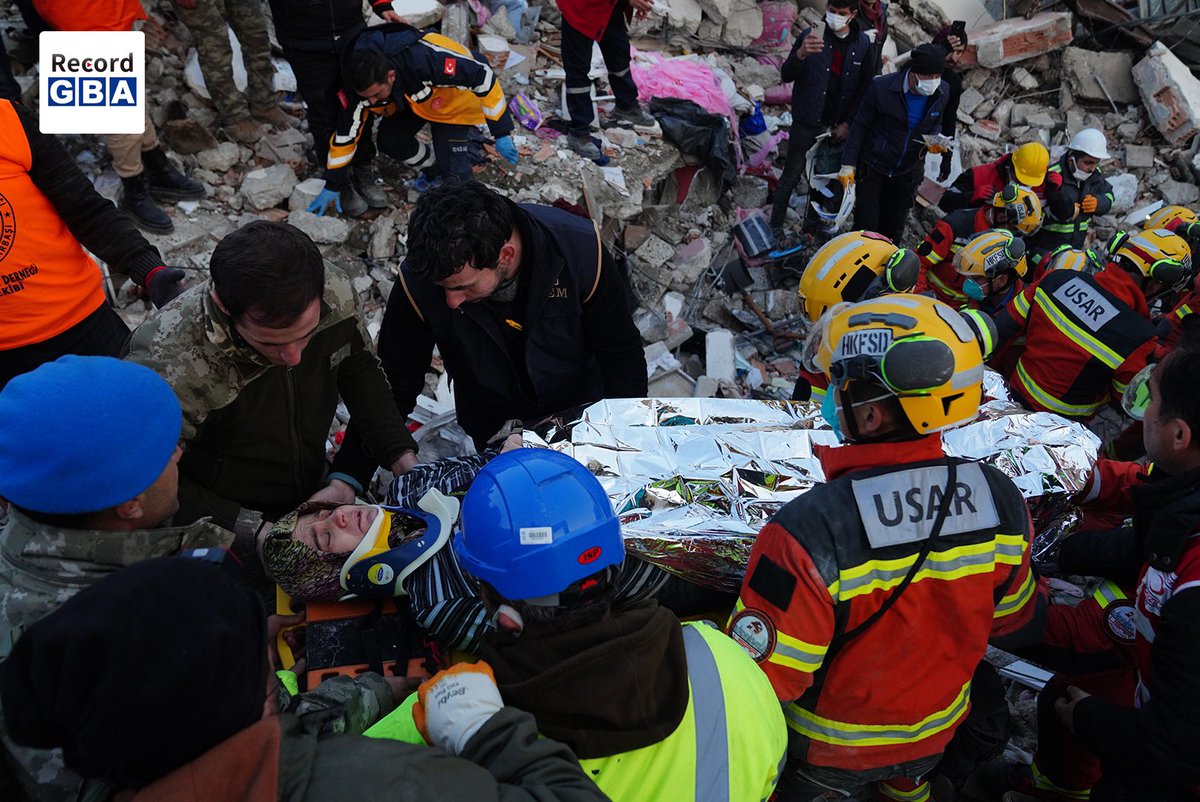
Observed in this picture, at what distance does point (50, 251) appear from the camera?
104 inches

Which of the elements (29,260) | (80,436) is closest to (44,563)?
(80,436)

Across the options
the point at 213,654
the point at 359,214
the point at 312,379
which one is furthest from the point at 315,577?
the point at 359,214

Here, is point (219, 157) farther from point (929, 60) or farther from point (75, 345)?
point (929, 60)

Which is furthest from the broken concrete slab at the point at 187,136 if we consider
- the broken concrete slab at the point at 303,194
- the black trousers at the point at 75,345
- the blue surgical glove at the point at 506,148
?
the black trousers at the point at 75,345

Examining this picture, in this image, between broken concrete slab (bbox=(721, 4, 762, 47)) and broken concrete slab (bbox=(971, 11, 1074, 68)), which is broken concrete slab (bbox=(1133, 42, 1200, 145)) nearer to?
broken concrete slab (bbox=(971, 11, 1074, 68))

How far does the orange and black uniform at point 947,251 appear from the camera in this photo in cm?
521

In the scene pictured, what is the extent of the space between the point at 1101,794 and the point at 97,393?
113 inches

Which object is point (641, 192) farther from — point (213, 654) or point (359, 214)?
point (213, 654)

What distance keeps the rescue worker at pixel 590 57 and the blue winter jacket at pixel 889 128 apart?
1.65 meters

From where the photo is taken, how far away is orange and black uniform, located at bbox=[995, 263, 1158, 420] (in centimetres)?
366

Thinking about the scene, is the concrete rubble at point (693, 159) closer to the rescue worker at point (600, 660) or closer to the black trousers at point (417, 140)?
the black trousers at point (417, 140)

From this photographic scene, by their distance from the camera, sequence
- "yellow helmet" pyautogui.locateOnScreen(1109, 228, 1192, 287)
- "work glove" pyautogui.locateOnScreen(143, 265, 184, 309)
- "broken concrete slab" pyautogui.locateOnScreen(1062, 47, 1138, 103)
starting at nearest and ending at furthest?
1. "work glove" pyautogui.locateOnScreen(143, 265, 184, 309)
2. "yellow helmet" pyautogui.locateOnScreen(1109, 228, 1192, 287)
3. "broken concrete slab" pyautogui.locateOnScreen(1062, 47, 1138, 103)

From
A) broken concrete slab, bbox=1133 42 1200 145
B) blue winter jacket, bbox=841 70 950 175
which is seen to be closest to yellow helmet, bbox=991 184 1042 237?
blue winter jacket, bbox=841 70 950 175

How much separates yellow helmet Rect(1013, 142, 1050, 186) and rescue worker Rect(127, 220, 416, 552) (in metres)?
5.20
